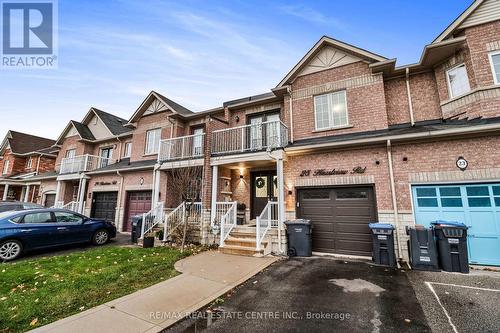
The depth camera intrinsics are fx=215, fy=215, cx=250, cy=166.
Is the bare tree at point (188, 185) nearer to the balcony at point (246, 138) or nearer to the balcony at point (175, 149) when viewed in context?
the balcony at point (175, 149)

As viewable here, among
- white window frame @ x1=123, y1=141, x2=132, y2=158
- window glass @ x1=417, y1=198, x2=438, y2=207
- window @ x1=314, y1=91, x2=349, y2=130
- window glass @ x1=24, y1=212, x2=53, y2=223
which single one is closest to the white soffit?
window @ x1=314, y1=91, x2=349, y2=130

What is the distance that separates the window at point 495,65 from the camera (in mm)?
7073

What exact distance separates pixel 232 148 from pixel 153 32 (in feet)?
24.3

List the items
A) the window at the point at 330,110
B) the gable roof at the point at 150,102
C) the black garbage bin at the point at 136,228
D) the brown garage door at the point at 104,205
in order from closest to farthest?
the window at the point at 330,110 → the black garbage bin at the point at 136,228 → the gable roof at the point at 150,102 → the brown garage door at the point at 104,205

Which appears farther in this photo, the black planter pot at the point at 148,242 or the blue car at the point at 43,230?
the black planter pot at the point at 148,242

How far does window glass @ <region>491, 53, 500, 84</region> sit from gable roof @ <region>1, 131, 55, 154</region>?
37404 mm

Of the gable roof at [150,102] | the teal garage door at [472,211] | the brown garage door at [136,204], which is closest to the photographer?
the teal garage door at [472,211]

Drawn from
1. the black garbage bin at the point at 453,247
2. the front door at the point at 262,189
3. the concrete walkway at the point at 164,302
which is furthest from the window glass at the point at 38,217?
the black garbage bin at the point at 453,247

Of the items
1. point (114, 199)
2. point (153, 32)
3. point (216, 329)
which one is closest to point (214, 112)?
point (153, 32)

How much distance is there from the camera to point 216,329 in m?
3.23

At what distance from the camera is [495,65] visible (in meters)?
7.18

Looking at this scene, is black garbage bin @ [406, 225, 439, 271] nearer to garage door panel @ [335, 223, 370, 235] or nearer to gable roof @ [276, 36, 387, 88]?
garage door panel @ [335, 223, 370, 235]

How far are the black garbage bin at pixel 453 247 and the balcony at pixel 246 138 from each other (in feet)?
19.5

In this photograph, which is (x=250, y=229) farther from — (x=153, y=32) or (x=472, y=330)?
(x=153, y=32)
